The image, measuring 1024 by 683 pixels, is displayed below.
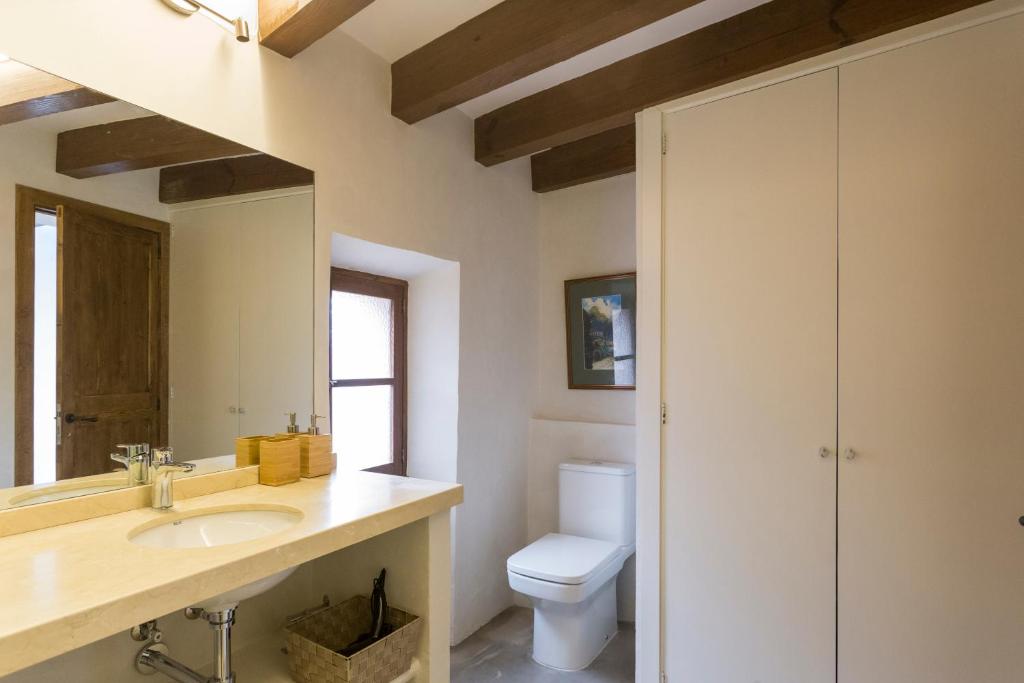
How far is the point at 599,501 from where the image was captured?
2.70 metres

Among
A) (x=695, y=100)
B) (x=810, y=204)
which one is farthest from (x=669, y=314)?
(x=695, y=100)

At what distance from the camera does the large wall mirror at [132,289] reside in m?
1.17

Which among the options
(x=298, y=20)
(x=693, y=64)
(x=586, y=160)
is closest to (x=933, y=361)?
(x=693, y=64)

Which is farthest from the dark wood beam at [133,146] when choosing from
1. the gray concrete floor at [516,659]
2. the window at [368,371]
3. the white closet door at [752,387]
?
the gray concrete floor at [516,659]

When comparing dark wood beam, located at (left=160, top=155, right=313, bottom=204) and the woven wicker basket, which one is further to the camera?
dark wood beam, located at (left=160, top=155, right=313, bottom=204)

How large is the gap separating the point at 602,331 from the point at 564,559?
1.20 metres

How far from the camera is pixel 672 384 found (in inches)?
78.5

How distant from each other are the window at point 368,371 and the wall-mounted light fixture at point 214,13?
1040mm

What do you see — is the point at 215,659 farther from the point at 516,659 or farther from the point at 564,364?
the point at 564,364

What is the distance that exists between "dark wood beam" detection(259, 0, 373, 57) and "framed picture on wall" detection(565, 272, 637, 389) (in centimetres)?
180

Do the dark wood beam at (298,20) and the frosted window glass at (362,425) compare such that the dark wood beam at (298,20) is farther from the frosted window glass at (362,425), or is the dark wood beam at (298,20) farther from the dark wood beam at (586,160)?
the dark wood beam at (586,160)

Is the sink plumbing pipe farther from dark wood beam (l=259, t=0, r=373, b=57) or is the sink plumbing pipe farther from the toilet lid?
dark wood beam (l=259, t=0, r=373, b=57)

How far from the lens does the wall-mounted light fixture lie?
56.1 inches

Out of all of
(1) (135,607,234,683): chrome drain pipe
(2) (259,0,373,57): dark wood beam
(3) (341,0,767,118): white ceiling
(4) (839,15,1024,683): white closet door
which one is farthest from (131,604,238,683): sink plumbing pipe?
(3) (341,0,767,118): white ceiling
